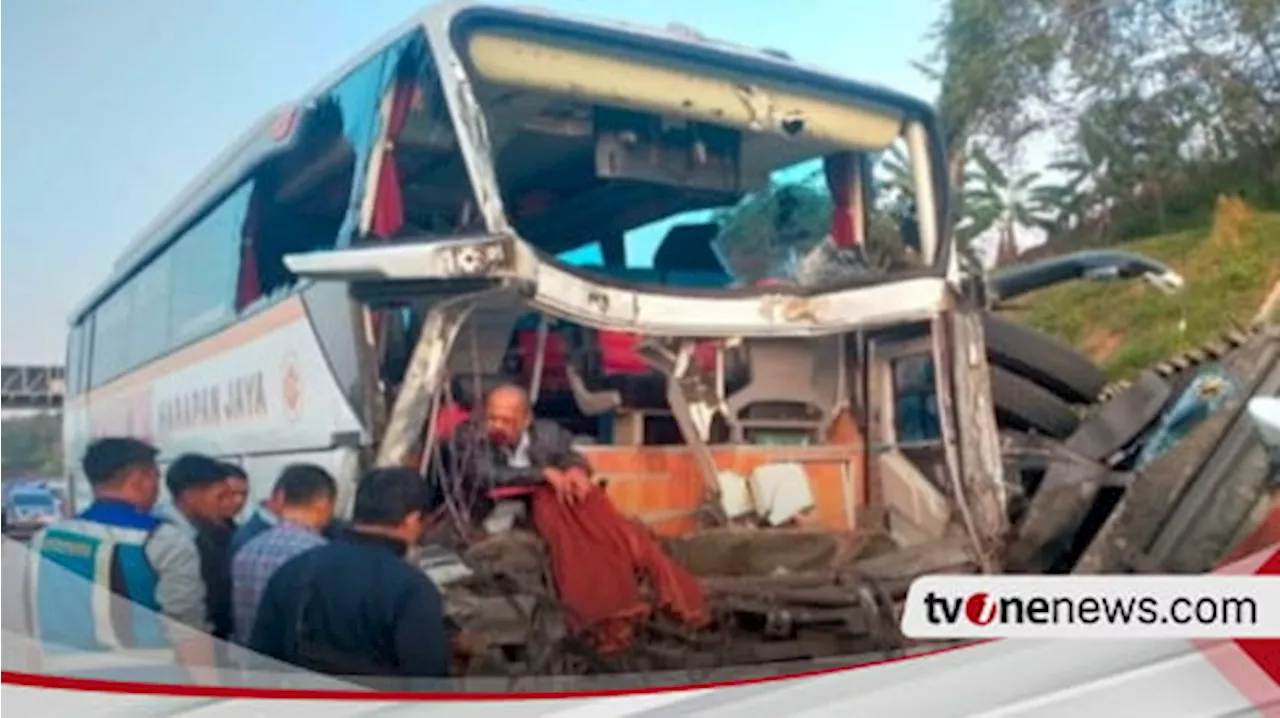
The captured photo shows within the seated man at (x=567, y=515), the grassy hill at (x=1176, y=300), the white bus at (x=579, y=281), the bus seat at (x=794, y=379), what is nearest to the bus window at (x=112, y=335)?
the white bus at (x=579, y=281)

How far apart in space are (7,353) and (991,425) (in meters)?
1.44

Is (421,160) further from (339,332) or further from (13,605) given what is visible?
(13,605)

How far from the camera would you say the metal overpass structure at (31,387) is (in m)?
2.09

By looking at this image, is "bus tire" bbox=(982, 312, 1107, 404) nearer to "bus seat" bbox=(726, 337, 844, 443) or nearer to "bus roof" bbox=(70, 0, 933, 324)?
"bus seat" bbox=(726, 337, 844, 443)

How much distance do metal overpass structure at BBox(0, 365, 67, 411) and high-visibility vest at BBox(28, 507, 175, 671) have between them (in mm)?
166

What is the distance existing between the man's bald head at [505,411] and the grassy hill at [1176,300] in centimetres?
84

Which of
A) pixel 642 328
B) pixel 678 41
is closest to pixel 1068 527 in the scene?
pixel 642 328

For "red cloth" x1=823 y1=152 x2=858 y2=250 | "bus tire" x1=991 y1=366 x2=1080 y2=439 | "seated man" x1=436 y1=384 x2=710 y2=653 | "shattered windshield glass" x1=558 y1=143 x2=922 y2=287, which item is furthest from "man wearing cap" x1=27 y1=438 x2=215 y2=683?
"bus tire" x1=991 y1=366 x2=1080 y2=439

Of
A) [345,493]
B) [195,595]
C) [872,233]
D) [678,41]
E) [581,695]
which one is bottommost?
[581,695]

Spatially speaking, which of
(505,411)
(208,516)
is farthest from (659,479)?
(208,516)

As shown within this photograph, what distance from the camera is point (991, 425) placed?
228cm

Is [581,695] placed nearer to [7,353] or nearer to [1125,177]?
[7,353]

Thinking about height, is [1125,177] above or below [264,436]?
above

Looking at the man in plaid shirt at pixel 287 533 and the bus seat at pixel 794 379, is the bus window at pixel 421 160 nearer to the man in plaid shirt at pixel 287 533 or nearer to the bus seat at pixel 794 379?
the man in plaid shirt at pixel 287 533
